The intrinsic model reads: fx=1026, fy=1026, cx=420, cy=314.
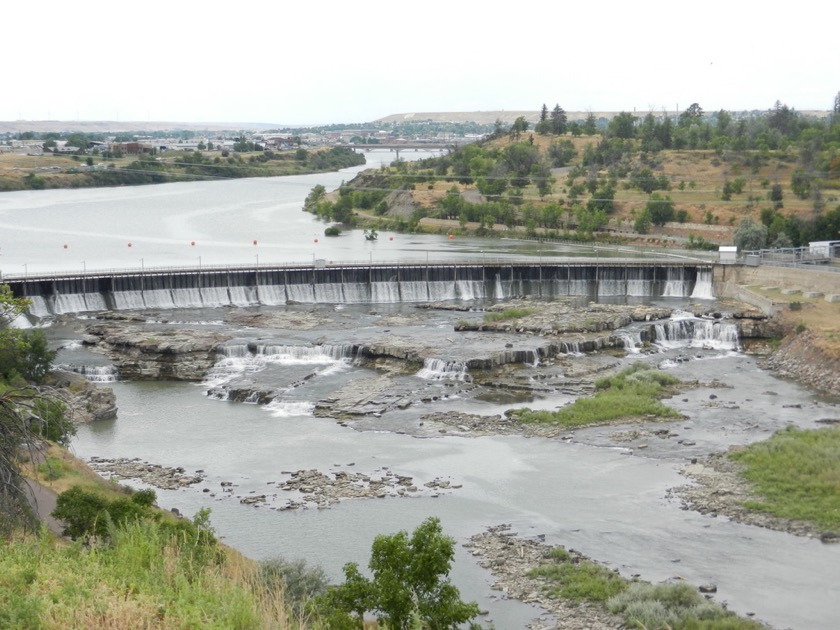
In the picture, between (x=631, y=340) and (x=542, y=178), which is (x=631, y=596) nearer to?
(x=631, y=340)

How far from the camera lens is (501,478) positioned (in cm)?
2756

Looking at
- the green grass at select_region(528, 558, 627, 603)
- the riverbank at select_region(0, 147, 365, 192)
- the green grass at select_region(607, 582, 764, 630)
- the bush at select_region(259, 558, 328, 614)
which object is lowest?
the riverbank at select_region(0, 147, 365, 192)

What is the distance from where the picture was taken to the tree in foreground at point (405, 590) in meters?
15.9

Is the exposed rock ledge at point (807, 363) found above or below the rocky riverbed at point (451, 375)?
below

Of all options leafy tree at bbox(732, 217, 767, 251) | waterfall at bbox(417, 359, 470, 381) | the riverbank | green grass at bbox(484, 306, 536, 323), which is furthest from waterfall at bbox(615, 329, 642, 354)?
the riverbank

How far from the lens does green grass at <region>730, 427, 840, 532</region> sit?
80.1ft

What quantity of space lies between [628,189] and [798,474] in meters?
60.8

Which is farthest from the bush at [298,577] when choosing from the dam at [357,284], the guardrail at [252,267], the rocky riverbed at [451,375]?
the guardrail at [252,267]

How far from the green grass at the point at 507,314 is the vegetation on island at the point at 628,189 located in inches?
863

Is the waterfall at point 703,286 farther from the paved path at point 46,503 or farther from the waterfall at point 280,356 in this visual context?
the paved path at point 46,503

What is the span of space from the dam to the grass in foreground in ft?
61.5

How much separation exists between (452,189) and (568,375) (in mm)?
55095

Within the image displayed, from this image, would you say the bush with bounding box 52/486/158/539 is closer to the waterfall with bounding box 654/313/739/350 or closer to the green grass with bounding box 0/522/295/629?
the green grass with bounding box 0/522/295/629

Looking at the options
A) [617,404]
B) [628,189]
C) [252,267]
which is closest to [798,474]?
[617,404]
